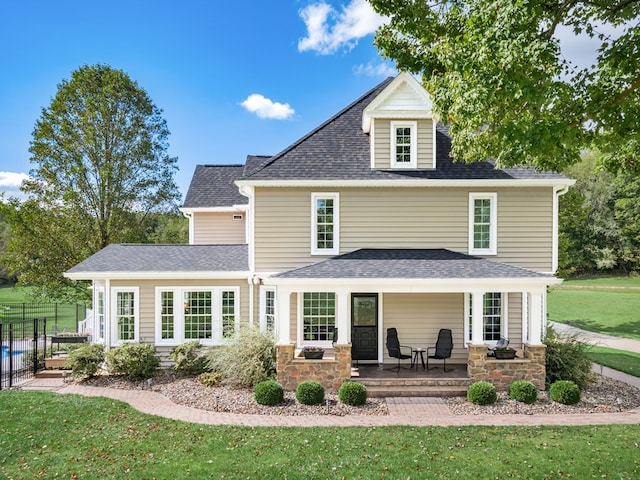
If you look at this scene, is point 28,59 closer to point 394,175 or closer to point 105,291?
point 105,291

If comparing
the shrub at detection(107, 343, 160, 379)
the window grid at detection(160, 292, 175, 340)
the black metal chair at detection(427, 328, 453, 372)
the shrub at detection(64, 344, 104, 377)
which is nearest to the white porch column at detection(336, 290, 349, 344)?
the black metal chair at detection(427, 328, 453, 372)

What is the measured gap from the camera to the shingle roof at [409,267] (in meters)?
12.3

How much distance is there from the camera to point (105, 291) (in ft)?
48.7

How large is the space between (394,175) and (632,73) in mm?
6859

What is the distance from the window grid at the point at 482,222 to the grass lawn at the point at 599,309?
53.4ft

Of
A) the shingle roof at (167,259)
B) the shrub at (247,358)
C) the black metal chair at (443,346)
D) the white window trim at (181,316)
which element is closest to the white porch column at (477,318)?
the black metal chair at (443,346)

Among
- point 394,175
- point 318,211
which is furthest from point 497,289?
point 318,211

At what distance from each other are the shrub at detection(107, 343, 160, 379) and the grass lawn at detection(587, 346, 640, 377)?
15.0m

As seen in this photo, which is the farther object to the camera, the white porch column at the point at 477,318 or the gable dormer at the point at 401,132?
the gable dormer at the point at 401,132

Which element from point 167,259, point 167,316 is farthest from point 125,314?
point 167,259

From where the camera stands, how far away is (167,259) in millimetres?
15898

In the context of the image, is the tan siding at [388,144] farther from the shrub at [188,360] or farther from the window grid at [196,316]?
the shrub at [188,360]

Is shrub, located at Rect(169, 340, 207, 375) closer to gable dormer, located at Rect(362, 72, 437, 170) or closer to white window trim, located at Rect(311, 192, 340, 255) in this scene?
white window trim, located at Rect(311, 192, 340, 255)

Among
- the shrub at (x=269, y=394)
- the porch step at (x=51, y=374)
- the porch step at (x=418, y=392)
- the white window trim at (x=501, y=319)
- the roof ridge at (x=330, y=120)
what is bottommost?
the porch step at (x=51, y=374)
